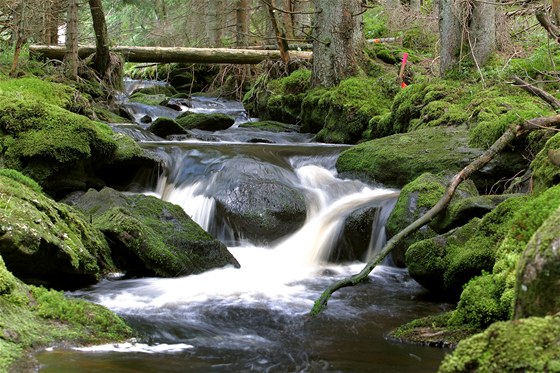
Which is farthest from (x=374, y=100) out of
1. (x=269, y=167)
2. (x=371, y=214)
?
(x=371, y=214)

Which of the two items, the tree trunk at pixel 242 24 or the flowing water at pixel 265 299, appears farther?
the tree trunk at pixel 242 24

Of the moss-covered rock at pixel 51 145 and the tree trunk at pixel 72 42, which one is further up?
the tree trunk at pixel 72 42

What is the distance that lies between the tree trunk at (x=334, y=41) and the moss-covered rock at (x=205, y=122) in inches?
97.7

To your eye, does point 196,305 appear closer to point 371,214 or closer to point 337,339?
point 337,339

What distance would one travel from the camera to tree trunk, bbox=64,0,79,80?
1327cm

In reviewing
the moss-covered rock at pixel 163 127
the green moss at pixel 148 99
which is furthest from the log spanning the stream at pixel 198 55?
the moss-covered rock at pixel 163 127

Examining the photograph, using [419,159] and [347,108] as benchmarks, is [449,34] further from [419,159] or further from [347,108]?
[419,159]

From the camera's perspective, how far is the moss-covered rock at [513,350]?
2.12 metres

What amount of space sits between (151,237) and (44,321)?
284 cm

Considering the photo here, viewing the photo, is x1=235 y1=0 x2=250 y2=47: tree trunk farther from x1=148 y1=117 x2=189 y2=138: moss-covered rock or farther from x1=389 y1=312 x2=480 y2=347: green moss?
x1=389 y1=312 x2=480 y2=347: green moss

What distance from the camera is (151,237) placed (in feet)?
22.5

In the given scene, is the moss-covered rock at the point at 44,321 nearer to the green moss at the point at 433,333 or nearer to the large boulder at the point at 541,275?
the green moss at the point at 433,333

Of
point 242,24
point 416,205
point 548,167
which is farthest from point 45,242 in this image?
point 242,24

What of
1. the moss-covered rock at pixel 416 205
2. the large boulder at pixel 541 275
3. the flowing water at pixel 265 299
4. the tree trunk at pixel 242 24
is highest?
the tree trunk at pixel 242 24
